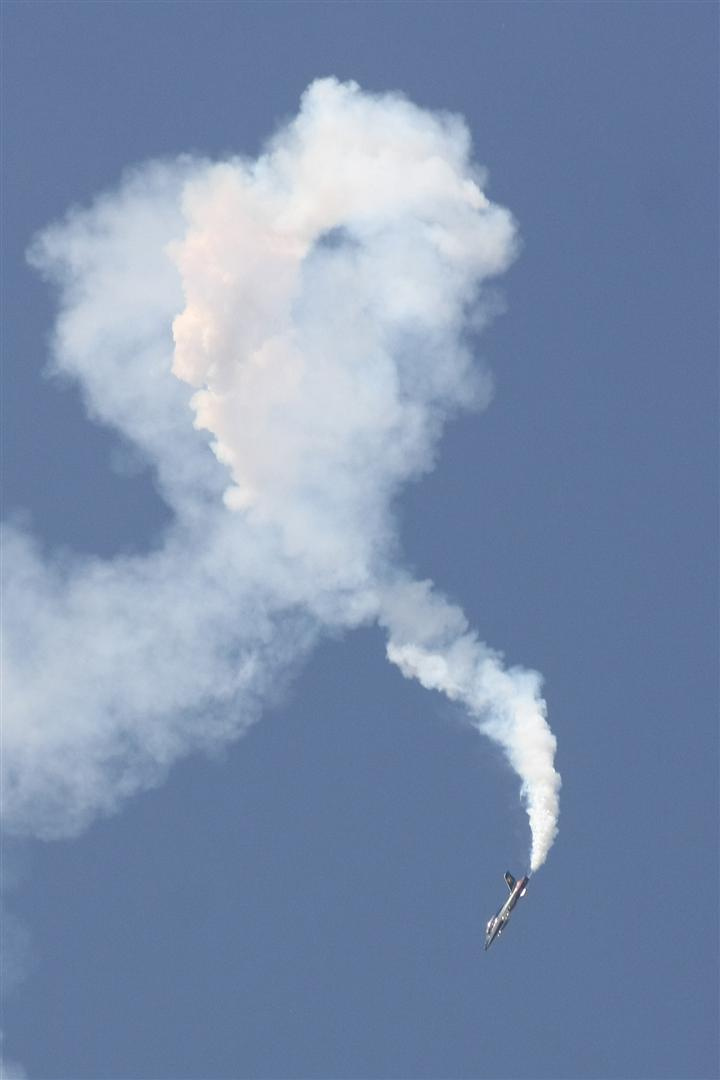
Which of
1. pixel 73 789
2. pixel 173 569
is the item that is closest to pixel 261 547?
pixel 173 569

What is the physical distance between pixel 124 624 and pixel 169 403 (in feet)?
33.5

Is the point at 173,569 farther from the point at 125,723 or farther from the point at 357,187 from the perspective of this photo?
the point at 357,187

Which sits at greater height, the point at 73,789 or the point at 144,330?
the point at 144,330

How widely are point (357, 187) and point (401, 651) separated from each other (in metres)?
20.8

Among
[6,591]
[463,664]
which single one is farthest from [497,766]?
[6,591]

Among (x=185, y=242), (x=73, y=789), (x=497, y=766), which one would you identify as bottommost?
(x=73, y=789)

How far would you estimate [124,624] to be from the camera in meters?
133

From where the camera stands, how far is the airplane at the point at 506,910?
433ft

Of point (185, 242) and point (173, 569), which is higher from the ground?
point (185, 242)

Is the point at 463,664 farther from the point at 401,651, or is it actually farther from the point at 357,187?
the point at 357,187

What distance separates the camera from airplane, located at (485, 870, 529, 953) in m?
132

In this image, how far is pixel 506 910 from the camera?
133 metres

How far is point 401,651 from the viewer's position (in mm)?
131125

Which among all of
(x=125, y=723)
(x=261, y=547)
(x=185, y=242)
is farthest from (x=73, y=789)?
(x=185, y=242)
